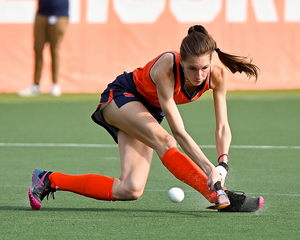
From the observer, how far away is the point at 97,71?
37.9 ft

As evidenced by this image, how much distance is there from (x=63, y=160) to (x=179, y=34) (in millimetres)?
6061

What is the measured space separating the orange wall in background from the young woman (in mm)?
7284

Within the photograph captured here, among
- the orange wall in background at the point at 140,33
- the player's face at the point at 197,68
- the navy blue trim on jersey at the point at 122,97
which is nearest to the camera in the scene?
the player's face at the point at 197,68

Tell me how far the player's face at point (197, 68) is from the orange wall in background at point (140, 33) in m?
7.75

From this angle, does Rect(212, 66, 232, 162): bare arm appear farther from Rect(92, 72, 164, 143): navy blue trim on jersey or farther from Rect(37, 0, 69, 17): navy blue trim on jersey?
Rect(37, 0, 69, 17): navy blue trim on jersey

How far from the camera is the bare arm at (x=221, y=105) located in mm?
4027

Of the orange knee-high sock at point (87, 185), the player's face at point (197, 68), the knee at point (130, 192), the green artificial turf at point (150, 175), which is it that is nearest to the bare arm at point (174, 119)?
the player's face at point (197, 68)

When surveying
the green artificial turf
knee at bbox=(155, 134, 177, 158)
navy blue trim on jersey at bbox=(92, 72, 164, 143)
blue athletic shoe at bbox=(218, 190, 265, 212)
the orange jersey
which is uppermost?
the orange jersey

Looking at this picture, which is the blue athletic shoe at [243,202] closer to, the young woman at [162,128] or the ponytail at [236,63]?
the young woman at [162,128]

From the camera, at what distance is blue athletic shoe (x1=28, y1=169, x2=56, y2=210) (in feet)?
12.8

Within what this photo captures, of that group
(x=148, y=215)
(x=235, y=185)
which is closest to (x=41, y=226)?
(x=148, y=215)

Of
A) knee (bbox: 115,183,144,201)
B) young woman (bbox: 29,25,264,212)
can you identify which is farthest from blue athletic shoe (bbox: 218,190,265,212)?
knee (bbox: 115,183,144,201)

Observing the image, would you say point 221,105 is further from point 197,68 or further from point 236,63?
point 197,68

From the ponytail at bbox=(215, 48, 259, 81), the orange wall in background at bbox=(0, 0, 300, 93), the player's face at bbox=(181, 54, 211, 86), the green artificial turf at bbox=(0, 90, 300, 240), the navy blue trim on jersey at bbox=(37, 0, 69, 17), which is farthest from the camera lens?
the orange wall in background at bbox=(0, 0, 300, 93)
